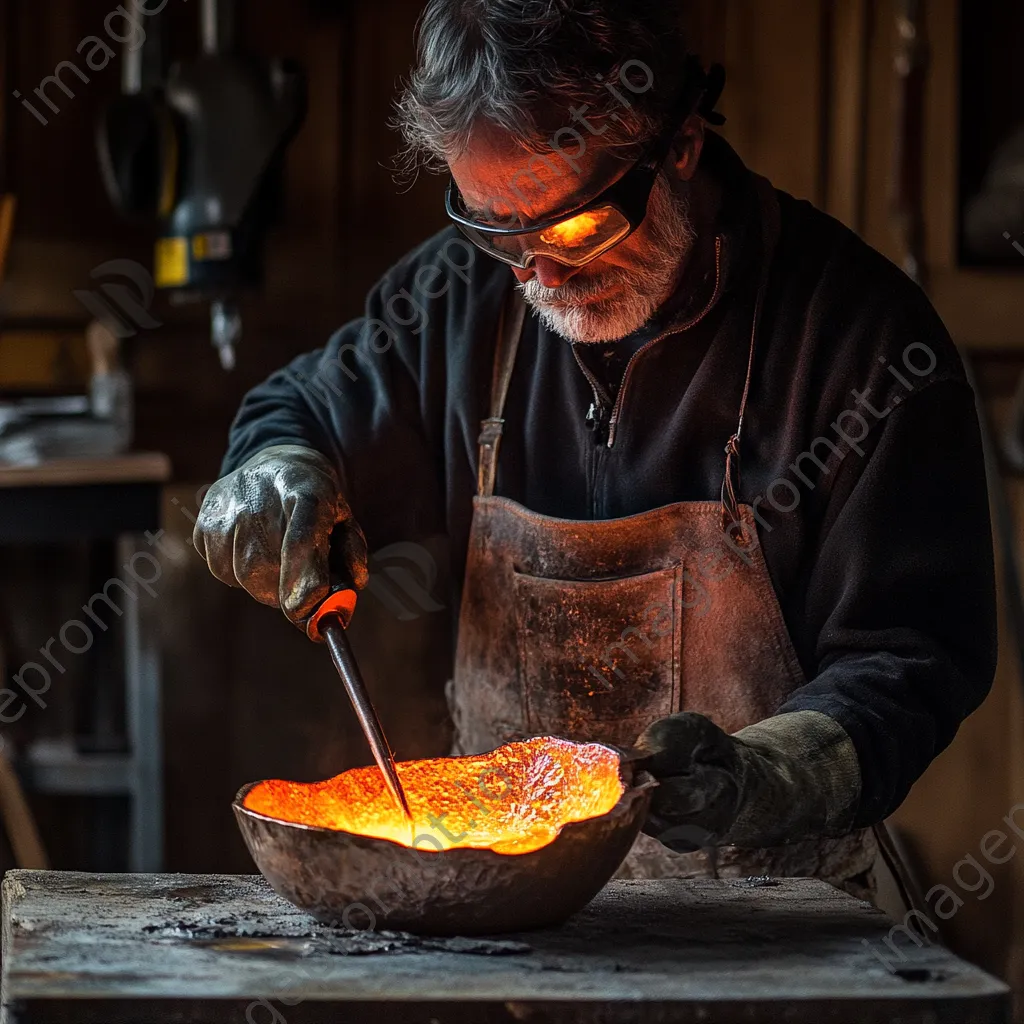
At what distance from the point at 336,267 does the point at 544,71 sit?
1.86 metres

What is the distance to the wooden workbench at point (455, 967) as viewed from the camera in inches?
48.6

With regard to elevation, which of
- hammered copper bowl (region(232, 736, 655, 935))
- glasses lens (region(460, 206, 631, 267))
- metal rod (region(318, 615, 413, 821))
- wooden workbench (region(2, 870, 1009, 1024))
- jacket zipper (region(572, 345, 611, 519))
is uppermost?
glasses lens (region(460, 206, 631, 267))

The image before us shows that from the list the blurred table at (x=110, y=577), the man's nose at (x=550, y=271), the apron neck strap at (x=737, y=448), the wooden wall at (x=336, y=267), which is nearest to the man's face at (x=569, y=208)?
the man's nose at (x=550, y=271)


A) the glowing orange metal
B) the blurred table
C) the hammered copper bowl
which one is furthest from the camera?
the blurred table

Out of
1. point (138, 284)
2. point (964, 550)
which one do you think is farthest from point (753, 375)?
point (138, 284)

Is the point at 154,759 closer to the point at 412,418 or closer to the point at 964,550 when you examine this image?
the point at 412,418

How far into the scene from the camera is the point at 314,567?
1.78m

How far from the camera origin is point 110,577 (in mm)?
3543

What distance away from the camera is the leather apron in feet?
6.31

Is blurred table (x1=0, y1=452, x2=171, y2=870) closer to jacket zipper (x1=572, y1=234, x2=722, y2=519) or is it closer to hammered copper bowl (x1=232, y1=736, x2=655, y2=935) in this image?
jacket zipper (x1=572, y1=234, x2=722, y2=519)

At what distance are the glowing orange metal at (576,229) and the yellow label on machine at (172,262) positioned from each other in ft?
4.87

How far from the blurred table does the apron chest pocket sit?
119 cm

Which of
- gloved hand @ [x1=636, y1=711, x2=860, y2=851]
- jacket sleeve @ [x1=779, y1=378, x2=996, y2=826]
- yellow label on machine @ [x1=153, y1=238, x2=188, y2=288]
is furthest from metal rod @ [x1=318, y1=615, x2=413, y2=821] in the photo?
yellow label on machine @ [x1=153, y1=238, x2=188, y2=288]

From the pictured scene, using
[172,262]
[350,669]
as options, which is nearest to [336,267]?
[172,262]
